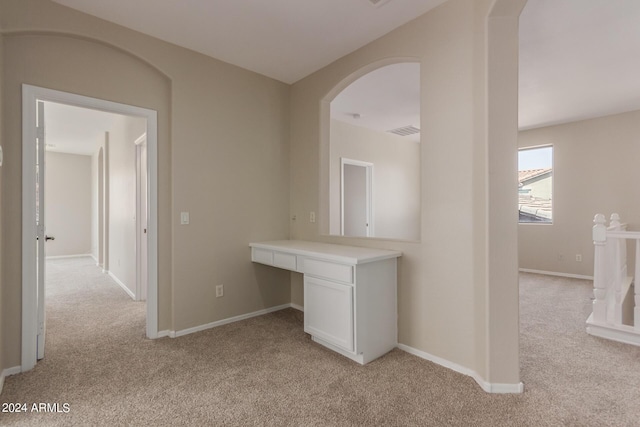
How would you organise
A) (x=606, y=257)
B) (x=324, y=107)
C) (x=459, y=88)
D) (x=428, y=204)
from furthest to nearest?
A: (x=324, y=107), (x=606, y=257), (x=428, y=204), (x=459, y=88)

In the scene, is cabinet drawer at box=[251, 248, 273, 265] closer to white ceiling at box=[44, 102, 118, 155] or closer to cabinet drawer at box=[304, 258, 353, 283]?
cabinet drawer at box=[304, 258, 353, 283]

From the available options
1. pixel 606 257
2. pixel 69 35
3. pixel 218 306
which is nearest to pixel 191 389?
pixel 218 306

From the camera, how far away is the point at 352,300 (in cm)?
238

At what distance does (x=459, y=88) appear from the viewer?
2.29 metres

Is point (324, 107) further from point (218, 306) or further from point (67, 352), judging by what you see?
point (67, 352)

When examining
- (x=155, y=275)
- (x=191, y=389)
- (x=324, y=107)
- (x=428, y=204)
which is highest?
(x=324, y=107)

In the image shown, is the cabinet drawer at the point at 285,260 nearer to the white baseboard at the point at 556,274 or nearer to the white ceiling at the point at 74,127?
the white ceiling at the point at 74,127

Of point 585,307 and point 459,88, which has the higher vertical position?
point 459,88

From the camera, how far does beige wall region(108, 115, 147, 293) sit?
14.2 feet

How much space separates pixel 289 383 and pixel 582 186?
586cm

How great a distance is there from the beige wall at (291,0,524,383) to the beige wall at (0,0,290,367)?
147 cm

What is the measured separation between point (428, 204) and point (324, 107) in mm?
1692

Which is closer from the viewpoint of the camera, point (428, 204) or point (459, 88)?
point (459, 88)

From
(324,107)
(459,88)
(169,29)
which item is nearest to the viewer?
(459,88)
